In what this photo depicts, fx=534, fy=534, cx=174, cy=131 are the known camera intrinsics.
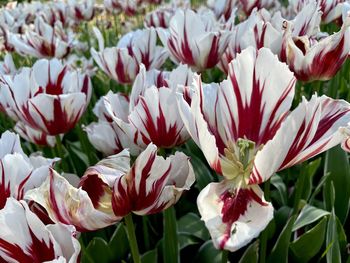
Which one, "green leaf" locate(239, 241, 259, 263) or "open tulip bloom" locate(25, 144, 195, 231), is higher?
"open tulip bloom" locate(25, 144, 195, 231)

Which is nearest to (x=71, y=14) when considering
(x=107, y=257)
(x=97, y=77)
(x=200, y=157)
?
(x=97, y=77)

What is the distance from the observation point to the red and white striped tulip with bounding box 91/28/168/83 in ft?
4.16

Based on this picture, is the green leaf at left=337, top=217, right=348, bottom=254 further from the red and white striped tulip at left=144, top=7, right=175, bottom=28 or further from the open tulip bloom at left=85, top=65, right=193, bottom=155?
the red and white striped tulip at left=144, top=7, right=175, bottom=28

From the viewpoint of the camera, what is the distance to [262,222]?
1.79 feet

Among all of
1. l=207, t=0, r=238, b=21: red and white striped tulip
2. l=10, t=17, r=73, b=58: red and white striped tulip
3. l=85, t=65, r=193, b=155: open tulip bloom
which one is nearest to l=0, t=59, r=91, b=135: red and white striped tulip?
l=85, t=65, r=193, b=155: open tulip bloom

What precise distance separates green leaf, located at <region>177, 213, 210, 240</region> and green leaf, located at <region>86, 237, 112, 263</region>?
17 centimetres

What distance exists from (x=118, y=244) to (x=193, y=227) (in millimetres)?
161

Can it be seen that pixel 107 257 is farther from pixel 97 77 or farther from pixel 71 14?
pixel 71 14

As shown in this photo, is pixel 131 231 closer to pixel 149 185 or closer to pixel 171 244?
pixel 149 185

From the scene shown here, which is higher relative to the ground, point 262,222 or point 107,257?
point 262,222

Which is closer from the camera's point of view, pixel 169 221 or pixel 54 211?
pixel 54 211

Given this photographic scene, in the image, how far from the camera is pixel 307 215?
990 mm

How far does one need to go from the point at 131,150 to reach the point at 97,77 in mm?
1294

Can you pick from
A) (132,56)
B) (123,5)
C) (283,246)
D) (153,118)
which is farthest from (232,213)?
(123,5)
